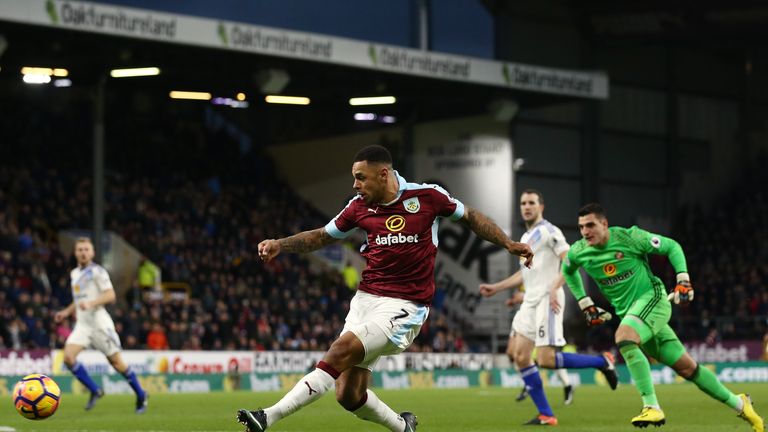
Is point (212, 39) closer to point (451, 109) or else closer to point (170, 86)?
point (170, 86)

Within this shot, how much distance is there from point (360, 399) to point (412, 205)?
1.47 m

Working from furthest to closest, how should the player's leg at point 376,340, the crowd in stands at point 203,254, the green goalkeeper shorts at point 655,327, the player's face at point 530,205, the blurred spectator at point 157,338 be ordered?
1. the crowd in stands at point 203,254
2. the blurred spectator at point 157,338
3. the player's face at point 530,205
4. the green goalkeeper shorts at point 655,327
5. the player's leg at point 376,340

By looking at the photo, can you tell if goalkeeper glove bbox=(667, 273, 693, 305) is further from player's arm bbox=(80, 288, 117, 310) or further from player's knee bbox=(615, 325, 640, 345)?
player's arm bbox=(80, 288, 117, 310)

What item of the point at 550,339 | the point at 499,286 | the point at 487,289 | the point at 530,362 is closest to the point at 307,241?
the point at 487,289

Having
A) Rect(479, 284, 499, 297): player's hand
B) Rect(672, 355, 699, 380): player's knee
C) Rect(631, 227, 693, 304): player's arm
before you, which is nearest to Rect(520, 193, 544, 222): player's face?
Rect(479, 284, 499, 297): player's hand

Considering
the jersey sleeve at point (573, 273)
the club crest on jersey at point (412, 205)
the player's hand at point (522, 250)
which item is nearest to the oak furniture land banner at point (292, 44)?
the jersey sleeve at point (573, 273)

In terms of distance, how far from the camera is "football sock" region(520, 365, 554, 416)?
563 inches

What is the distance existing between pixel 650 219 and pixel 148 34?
21873mm

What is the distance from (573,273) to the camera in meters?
13.4

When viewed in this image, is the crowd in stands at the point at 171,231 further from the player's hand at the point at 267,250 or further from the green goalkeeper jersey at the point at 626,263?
the player's hand at the point at 267,250

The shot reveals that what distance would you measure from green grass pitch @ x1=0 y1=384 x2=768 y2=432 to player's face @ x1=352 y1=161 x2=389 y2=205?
4.08m

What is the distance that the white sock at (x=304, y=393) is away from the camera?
931 centimetres

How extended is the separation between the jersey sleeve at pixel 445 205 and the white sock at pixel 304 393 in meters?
1.53

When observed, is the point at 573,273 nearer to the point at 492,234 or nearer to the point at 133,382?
the point at 492,234
